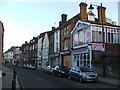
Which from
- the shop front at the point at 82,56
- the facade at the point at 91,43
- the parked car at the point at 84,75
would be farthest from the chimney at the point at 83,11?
the parked car at the point at 84,75

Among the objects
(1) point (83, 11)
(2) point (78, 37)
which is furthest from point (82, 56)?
(1) point (83, 11)

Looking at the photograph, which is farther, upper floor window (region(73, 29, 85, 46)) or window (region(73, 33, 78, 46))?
window (region(73, 33, 78, 46))

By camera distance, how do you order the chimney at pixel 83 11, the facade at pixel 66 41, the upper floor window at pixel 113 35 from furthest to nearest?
the facade at pixel 66 41 < the chimney at pixel 83 11 < the upper floor window at pixel 113 35

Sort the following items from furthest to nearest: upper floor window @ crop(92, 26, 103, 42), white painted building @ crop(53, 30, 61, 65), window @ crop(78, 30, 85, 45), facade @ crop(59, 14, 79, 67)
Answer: white painted building @ crop(53, 30, 61, 65) < facade @ crop(59, 14, 79, 67) < window @ crop(78, 30, 85, 45) < upper floor window @ crop(92, 26, 103, 42)

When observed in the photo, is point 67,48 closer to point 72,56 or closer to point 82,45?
point 72,56

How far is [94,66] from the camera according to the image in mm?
36562

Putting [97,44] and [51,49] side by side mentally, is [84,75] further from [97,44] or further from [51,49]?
[51,49]

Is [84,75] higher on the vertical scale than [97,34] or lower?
lower

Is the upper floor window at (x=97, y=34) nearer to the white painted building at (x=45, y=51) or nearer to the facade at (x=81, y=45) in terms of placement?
the facade at (x=81, y=45)

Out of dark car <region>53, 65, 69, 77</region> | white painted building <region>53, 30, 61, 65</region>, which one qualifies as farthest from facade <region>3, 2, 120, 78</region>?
dark car <region>53, 65, 69, 77</region>

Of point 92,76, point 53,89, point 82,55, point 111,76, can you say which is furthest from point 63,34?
point 53,89

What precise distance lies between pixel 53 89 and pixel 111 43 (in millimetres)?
22378

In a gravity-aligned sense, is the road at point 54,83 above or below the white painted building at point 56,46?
below

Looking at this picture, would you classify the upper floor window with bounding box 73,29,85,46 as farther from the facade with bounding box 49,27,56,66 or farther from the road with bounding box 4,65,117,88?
the facade with bounding box 49,27,56,66
